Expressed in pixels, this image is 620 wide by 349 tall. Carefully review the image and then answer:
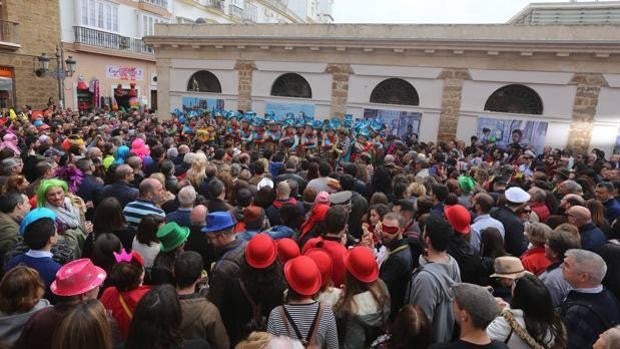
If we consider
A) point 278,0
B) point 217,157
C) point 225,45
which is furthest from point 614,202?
point 278,0

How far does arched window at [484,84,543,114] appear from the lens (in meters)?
14.4

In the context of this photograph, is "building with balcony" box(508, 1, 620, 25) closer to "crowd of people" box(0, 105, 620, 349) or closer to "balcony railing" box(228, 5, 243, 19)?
"crowd of people" box(0, 105, 620, 349)

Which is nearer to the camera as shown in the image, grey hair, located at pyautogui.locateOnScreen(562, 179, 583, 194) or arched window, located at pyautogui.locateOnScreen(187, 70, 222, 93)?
grey hair, located at pyautogui.locateOnScreen(562, 179, 583, 194)

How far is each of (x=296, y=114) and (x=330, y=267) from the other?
Answer: 47.9ft

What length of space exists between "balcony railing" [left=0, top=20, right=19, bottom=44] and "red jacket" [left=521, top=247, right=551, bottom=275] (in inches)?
934

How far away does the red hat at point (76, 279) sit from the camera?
2.47m

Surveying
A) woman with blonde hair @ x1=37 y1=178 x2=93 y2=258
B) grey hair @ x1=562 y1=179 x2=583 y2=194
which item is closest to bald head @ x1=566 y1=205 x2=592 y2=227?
grey hair @ x1=562 y1=179 x2=583 y2=194

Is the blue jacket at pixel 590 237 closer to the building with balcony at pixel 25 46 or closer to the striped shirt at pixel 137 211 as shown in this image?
the striped shirt at pixel 137 211

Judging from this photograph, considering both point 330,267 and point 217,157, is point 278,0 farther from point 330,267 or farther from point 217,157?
point 330,267

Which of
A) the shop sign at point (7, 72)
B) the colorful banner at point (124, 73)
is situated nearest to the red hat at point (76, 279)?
the shop sign at point (7, 72)

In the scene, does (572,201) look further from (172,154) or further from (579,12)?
(579,12)

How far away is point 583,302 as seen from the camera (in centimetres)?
294

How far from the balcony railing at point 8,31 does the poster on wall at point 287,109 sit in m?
13.0

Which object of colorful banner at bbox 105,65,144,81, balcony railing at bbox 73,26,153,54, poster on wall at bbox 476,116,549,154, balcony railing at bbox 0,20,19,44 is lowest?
poster on wall at bbox 476,116,549,154
